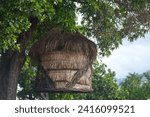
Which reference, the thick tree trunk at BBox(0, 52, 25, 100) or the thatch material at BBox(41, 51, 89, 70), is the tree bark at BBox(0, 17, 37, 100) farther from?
the thatch material at BBox(41, 51, 89, 70)

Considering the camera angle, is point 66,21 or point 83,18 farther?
point 83,18

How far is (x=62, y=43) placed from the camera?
18.2 metres

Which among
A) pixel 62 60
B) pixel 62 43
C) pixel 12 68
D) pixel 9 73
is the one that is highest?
pixel 62 43

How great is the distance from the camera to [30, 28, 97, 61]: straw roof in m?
18.1

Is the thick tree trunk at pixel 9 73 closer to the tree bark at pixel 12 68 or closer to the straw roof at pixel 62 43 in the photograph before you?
the tree bark at pixel 12 68

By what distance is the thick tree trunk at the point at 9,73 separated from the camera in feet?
58.9

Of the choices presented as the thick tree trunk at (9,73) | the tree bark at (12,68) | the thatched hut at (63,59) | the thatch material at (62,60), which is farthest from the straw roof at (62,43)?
the thick tree trunk at (9,73)

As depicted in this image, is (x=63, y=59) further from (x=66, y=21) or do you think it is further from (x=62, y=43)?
(x=66, y=21)

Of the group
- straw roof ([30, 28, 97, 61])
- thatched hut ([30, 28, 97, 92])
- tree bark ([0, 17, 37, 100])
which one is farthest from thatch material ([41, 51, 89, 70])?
tree bark ([0, 17, 37, 100])

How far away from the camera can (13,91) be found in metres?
18.1

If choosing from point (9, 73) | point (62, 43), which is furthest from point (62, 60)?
point (9, 73)

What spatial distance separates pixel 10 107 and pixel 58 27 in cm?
687

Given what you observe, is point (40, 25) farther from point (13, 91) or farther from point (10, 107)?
point (10, 107)

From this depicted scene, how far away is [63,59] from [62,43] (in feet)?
1.69
